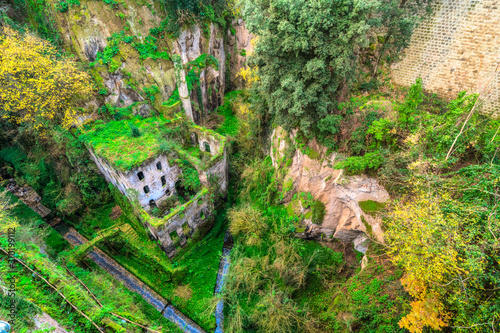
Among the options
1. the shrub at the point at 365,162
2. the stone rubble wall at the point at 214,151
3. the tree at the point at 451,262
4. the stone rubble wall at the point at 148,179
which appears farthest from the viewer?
the stone rubble wall at the point at 214,151

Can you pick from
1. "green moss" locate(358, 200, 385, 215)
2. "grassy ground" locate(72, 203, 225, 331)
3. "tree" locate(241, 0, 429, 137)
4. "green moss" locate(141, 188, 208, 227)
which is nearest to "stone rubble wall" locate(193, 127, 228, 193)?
"green moss" locate(141, 188, 208, 227)

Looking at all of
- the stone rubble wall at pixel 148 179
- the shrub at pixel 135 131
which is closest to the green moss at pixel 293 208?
the stone rubble wall at pixel 148 179

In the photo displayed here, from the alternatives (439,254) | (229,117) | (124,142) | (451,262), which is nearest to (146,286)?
(124,142)

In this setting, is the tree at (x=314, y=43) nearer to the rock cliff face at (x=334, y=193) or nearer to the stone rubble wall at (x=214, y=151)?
the rock cliff face at (x=334, y=193)

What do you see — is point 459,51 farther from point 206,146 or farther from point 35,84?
point 35,84

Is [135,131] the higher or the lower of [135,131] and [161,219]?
the higher
